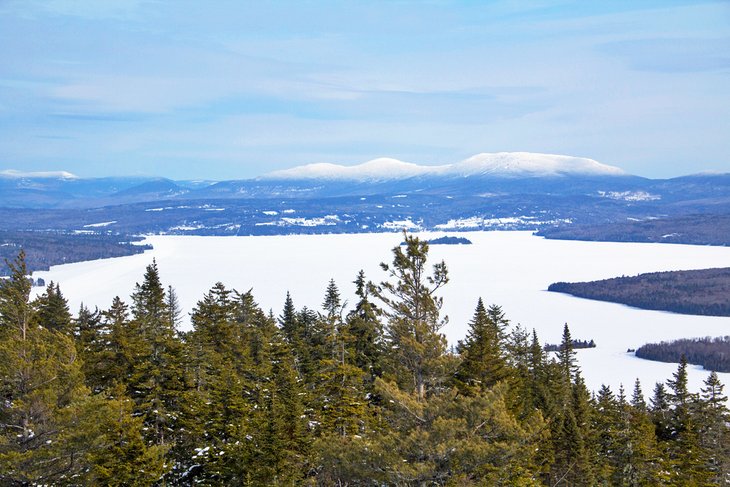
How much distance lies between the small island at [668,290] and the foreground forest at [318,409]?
11988 cm

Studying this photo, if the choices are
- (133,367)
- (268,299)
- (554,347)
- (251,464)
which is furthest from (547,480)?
(268,299)

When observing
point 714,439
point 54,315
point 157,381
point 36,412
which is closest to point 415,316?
point 36,412

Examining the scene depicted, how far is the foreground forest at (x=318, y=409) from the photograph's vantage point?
1655 centimetres

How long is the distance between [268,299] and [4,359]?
117502 millimetres

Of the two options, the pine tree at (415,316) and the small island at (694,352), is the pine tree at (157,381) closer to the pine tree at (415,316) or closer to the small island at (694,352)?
the pine tree at (415,316)

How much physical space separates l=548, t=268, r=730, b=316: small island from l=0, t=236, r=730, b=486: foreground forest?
119879mm

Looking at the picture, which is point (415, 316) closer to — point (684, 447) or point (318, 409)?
point (318, 409)

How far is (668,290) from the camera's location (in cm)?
17162

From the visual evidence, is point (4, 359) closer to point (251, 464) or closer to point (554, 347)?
Result: point (251, 464)

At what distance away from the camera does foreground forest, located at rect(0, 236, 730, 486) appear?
54.3 feet

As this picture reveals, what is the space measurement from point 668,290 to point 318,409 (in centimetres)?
16270

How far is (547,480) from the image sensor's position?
31797mm

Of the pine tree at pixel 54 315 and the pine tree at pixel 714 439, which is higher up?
the pine tree at pixel 54 315

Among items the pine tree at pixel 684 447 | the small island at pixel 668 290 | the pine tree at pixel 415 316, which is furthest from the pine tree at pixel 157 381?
the small island at pixel 668 290
